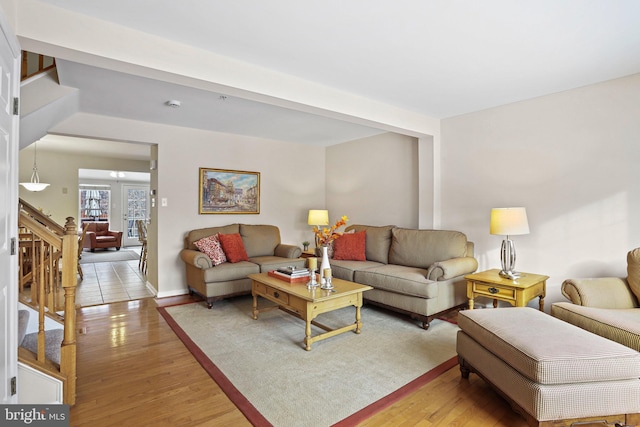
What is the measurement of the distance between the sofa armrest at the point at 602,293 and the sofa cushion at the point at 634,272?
0.15ft

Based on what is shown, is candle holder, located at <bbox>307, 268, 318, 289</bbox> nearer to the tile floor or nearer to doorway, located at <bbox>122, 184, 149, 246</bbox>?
the tile floor

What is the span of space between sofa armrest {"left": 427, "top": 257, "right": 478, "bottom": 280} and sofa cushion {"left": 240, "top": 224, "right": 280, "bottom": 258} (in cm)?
250

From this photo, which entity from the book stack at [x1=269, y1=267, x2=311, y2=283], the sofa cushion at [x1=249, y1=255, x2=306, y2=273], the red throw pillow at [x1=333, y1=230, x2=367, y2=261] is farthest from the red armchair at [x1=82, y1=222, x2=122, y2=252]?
the book stack at [x1=269, y1=267, x2=311, y2=283]

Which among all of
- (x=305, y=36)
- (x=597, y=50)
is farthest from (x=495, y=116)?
(x=305, y=36)

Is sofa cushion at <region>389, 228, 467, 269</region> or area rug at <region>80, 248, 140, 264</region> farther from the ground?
sofa cushion at <region>389, 228, 467, 269</region>

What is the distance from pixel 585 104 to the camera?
317 cm

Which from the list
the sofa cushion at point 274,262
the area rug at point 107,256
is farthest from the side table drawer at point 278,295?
the area rug at point 107,256

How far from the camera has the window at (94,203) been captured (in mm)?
10281

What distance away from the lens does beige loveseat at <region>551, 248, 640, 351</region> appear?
2.26 metres

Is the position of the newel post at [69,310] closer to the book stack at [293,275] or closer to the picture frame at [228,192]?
the book stack at [293,275]

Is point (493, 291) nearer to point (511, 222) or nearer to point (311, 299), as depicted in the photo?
point (511, 222)

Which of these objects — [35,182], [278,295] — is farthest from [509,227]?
[35,182]

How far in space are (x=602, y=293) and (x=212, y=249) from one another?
3.96 meters

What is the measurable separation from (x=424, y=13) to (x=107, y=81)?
2.74 m
